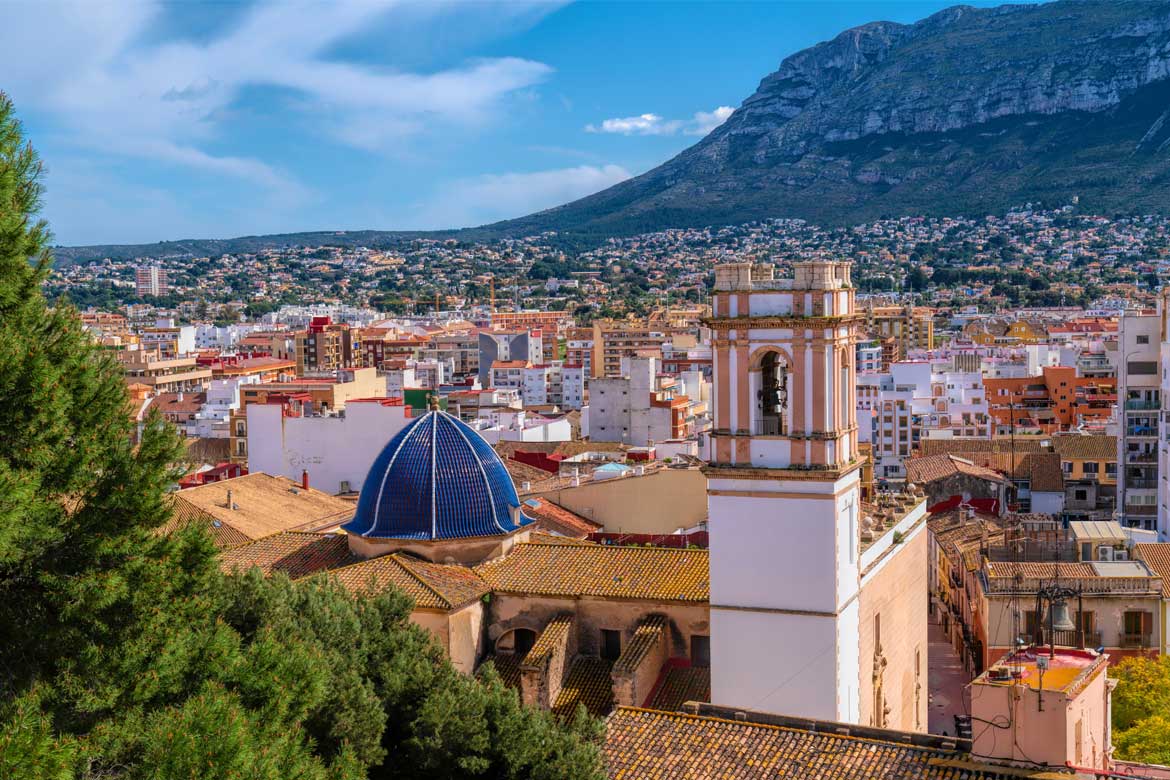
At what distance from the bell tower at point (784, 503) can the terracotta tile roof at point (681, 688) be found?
0.74 metres

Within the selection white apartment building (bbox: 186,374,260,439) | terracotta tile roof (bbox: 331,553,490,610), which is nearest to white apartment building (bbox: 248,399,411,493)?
terracotta tile roof (bbox: 331,553,490,610)

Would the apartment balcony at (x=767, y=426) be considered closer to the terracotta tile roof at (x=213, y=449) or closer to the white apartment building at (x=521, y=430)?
the white apartment building at (x=521, y=430)

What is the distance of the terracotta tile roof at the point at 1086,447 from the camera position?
186 feet

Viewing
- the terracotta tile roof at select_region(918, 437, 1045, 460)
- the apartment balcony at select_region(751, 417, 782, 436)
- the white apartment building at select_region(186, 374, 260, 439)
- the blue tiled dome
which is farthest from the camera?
the white apartment building at select_region(186, 374, 260, 439)

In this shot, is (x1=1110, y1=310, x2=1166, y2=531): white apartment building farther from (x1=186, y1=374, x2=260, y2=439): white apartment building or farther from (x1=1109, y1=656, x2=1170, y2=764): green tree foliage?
(x1=186, y1=374, x2=260, y2=439): white apartment building

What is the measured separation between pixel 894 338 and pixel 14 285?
121 metres

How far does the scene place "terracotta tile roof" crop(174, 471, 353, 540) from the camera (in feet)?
97.9

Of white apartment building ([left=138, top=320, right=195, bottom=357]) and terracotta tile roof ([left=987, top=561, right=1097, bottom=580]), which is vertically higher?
white apartment building ([left=138, top=320, right=195, bottom=357])

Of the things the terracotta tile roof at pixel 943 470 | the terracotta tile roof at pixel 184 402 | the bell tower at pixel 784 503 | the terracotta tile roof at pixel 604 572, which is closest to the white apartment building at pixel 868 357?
the terracotta tile roof at pixel 943 470

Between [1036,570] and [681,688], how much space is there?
13786mm

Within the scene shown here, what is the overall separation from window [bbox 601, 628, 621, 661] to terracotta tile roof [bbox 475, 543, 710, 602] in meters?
0.65

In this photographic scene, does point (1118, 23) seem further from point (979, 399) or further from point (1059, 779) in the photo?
point (1059, 779)

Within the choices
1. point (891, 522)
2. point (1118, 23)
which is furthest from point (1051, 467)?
point (1118, 23)

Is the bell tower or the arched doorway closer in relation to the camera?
the bell tower
